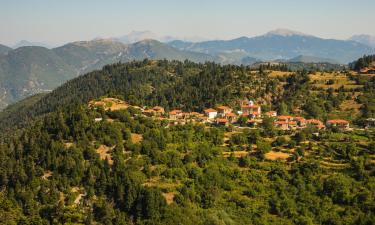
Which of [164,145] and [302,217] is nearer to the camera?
[302,217]

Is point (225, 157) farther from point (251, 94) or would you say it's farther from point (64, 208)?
point (251, 94)

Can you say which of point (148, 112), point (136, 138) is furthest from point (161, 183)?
point (148, 112)

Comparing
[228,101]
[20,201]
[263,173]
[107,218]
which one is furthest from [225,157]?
[228,101]

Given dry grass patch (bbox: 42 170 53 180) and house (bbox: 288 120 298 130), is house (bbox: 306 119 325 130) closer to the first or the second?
house (bbox: 288 120 298 130)

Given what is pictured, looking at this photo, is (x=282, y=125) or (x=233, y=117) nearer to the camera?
(x=282, y=125)

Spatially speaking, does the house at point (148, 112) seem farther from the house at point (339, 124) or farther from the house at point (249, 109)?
the house at point (339, 124)

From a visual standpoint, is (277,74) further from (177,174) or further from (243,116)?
(177,174)
